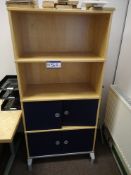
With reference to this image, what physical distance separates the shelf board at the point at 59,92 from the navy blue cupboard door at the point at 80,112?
62 mm

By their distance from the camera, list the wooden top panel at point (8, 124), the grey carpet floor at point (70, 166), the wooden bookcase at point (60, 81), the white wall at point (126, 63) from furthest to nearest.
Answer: the grey carpet floor at point (70, 166) → the white wall at point (126, 63) → the wooden bookcase at point (60, 81) → the wooden top panel at point (8, 124)

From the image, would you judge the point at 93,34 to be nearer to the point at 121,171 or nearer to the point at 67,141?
the point at 67,141

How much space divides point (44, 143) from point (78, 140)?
0.38 meters

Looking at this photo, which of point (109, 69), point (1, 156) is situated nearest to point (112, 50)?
point (109, 69)

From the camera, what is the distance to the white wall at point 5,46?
1604 mm

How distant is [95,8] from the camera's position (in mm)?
1218

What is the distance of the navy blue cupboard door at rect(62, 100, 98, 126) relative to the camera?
1.58 m

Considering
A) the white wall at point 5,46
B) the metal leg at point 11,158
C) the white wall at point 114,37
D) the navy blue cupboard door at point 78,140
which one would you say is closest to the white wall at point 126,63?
the white wall at point 114,37

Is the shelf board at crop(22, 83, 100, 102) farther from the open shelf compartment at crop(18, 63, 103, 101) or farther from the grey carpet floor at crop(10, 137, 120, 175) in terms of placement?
the grey carpet floor at crop(10, 137, 120, 175)

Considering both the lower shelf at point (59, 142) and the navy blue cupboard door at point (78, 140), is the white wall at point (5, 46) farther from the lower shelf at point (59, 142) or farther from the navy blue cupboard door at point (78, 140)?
the navy blue cupboard door at point (78, 140)

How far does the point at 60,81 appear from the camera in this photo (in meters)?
1.85

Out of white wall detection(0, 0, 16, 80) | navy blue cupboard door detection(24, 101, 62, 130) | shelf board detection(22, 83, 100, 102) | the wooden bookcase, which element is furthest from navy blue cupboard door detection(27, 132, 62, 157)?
white wall detection(0, 0, 16, 80)

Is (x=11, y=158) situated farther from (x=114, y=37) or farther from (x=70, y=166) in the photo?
(x=114, y=37)

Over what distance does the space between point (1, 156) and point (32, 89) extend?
0.96 m
